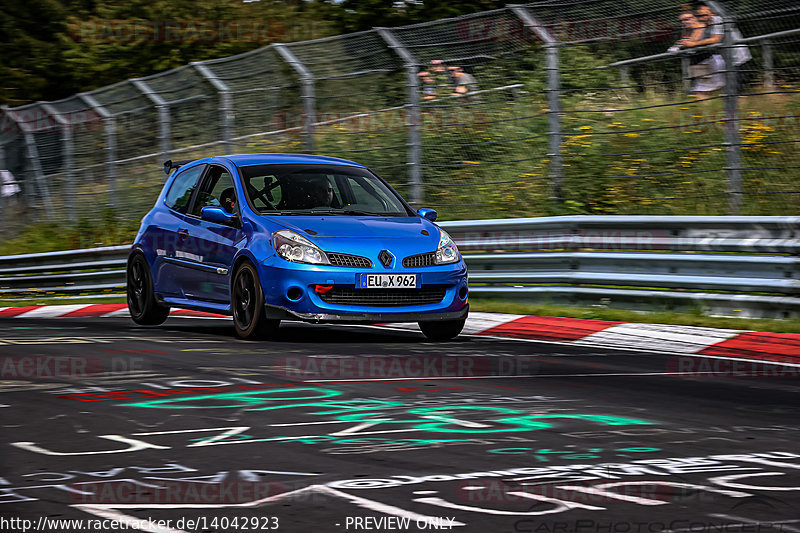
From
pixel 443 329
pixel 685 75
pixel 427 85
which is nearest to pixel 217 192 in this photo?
pixel 443 329

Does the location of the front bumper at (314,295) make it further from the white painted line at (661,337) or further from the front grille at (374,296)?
the white painted line at (661,337)

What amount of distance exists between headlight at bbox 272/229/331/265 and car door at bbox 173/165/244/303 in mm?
605

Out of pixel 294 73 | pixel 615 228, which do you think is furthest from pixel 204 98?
pixel 615 228

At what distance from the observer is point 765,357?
9.51 metres

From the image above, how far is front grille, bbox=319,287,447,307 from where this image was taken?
33.2ft

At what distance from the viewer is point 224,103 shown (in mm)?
17625

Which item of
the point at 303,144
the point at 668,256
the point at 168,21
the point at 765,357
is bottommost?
the point at 765,357

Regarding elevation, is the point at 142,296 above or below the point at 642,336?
above

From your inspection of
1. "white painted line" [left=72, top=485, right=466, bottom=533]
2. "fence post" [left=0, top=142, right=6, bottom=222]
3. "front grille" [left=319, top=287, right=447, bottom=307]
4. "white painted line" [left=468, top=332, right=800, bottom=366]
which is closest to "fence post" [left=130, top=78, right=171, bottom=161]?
"fence post" [left=0, top=142, right=6, bottom=222]

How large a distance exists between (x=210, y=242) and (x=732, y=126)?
4922 millimetres

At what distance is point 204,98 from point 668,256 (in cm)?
871

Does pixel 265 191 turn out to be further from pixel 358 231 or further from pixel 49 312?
pixel 49 312

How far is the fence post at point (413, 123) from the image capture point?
14914mm

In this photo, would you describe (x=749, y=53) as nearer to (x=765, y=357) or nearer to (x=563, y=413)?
(x=765, y=357)
